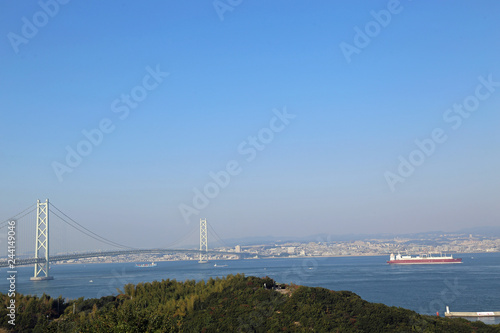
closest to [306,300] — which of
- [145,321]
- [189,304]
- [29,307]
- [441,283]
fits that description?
[189,304]

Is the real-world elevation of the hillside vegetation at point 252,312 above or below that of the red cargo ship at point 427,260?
above

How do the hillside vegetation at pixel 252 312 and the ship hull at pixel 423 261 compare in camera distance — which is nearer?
the hillside vegetation at pixel 252 312

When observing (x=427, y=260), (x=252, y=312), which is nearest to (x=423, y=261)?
(x=427, y=260)

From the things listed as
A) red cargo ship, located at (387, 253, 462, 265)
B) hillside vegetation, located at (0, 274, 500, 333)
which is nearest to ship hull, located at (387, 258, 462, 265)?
red cargo ship, located at (387, 253, 462, 265)

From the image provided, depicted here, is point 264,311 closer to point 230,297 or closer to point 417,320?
point 230,297

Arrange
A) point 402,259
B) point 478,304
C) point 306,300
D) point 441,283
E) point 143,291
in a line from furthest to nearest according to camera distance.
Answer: point 402,259 → point 441,283 → point 478,304 → point 143,291 → point 306,300

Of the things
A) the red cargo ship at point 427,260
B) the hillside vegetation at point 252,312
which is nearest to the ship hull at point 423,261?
the red cargo ship at point 427,260

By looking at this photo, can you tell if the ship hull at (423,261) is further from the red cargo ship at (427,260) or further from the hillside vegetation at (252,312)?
the hillside vegetation at (252,312)

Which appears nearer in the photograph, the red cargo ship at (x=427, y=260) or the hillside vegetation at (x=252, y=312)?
the hillside vegetation at (x=252, y=312)
